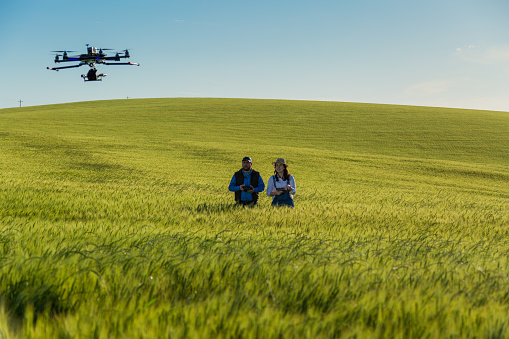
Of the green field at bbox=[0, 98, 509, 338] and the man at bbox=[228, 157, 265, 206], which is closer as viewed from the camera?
the green field at bbox=[0, 98, 509, 338]

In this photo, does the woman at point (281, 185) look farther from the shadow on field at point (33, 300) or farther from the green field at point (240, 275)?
the shadow on field at point (33, 300)

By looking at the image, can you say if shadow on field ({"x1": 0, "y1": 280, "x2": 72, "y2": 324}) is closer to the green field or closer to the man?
the green field

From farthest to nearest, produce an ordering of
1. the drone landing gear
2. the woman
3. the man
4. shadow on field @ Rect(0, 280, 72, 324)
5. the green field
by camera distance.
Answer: the drone landing gear < the man < the woman < shadow on field @ Rect(0, 280, 72, 324) < the green field

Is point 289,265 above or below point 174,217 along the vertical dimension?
above

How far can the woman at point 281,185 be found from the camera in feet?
27.8

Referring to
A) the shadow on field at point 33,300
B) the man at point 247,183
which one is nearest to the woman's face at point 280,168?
the man at point 247,183

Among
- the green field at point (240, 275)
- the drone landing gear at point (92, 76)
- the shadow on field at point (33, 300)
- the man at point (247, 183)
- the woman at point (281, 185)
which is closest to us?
the green field at point (240, 275)

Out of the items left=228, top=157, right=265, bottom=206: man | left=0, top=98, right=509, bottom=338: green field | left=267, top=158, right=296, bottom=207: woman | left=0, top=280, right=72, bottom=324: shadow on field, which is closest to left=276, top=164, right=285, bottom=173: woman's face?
left=267, top=158, right=296, bottom=207: woman

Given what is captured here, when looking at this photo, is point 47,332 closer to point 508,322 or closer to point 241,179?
point 508,322

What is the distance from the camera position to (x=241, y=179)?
29.0 ft

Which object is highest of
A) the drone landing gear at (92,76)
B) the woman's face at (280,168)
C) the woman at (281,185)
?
the drone landing gear at (92,76)

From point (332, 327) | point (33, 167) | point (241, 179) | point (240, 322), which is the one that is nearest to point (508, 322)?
point (332, 327)

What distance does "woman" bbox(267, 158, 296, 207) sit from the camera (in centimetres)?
848

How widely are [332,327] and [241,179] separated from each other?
704 cm
